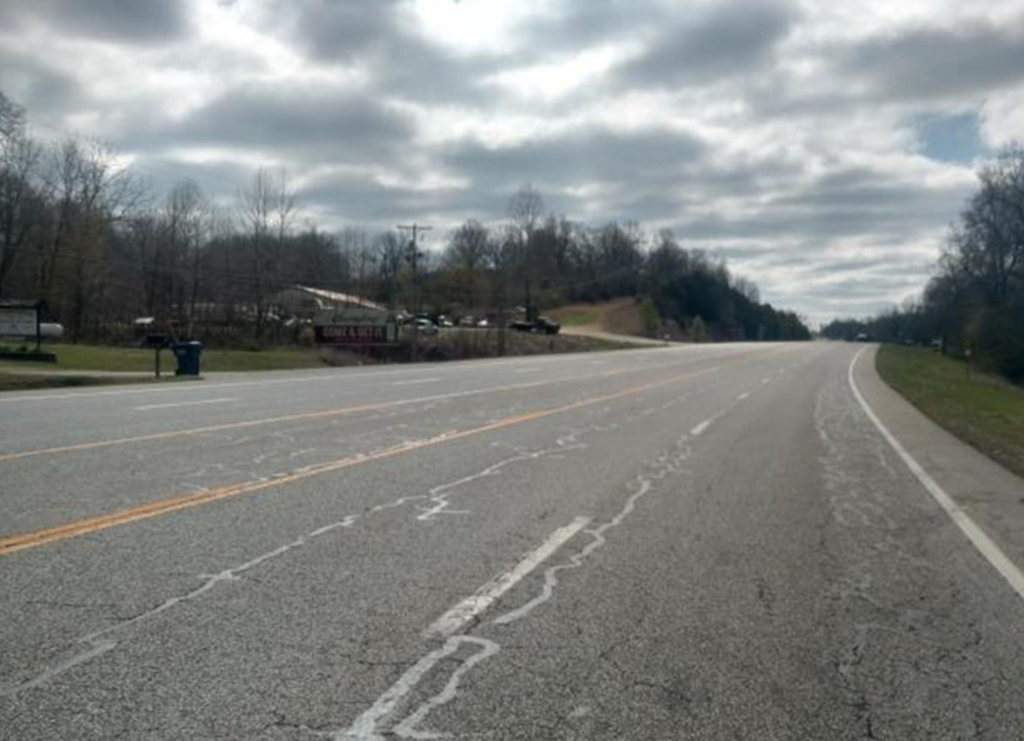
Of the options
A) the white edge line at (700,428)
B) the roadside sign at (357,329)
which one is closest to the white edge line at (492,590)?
the white edge line at (700,428)

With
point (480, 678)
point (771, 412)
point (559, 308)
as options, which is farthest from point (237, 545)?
point (559, 308)

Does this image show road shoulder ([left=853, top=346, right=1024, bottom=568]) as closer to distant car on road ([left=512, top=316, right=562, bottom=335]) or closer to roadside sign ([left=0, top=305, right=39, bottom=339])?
roadside sign ([left=0, top=305, right=39, bottom=339])

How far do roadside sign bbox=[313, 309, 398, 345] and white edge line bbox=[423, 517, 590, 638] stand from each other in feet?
165

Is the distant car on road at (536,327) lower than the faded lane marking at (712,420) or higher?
higher

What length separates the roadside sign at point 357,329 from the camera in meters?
58.2

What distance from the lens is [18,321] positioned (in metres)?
35.4

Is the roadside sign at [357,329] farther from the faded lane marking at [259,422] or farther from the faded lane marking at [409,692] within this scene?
the faded lane marking at [409,692]

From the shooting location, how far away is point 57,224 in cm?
7525

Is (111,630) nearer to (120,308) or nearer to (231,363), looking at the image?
(231,363)

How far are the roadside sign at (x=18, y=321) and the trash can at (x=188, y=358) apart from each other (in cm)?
581

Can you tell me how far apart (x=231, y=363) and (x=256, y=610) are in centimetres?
3846

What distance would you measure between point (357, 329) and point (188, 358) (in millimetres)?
25229

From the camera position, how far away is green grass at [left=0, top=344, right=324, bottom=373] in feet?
116

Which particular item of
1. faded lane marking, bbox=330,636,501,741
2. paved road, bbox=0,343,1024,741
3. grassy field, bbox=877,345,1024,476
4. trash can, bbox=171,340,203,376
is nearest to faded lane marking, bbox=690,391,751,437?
paved road, bbox=0,343,1024,741
